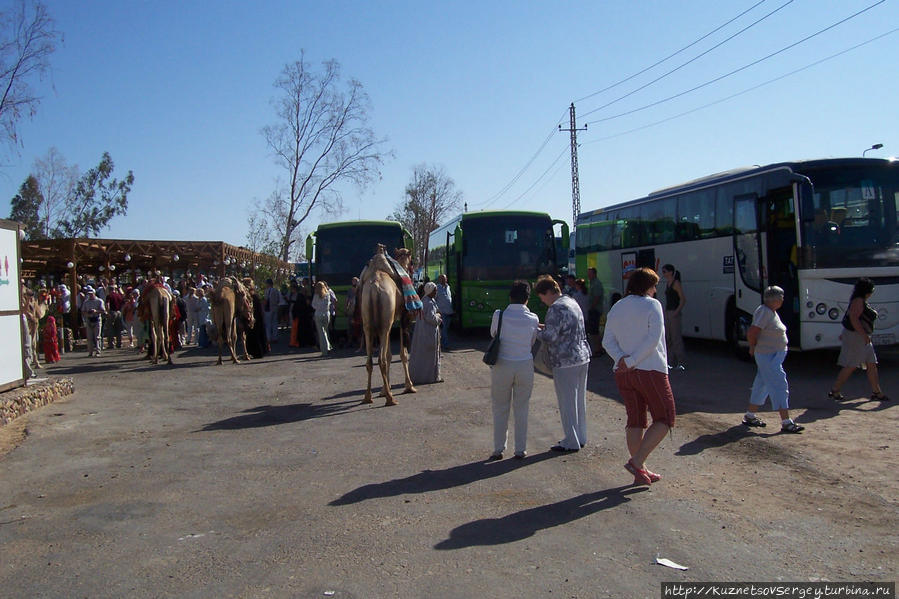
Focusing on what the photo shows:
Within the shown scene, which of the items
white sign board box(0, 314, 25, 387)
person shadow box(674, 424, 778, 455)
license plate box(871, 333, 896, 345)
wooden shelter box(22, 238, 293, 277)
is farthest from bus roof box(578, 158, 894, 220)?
wooden shelter box(22, 238, 293, 277)

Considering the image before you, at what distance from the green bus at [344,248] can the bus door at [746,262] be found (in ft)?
30.1

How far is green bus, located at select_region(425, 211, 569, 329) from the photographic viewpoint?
68.4 feet

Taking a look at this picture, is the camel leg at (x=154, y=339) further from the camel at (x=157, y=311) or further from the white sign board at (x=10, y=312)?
the white sign board at (x=10, y=312)

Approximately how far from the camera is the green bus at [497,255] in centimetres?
2084

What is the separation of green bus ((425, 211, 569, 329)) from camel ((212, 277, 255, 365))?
601cm

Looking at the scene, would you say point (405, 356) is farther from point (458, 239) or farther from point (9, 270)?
point (458, 239)

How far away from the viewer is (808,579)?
4434 mm

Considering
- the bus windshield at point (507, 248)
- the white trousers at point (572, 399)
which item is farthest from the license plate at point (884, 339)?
the bus windshield at point (507, 248)

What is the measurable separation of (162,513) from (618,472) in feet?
13.2

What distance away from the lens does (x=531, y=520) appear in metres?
5.65

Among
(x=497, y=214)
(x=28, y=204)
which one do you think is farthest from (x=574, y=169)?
(x=28, y=204)

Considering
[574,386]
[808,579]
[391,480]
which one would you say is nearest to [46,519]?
[391,480]

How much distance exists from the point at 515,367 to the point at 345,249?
565 inches

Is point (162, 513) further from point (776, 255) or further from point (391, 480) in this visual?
point (776, 255)
